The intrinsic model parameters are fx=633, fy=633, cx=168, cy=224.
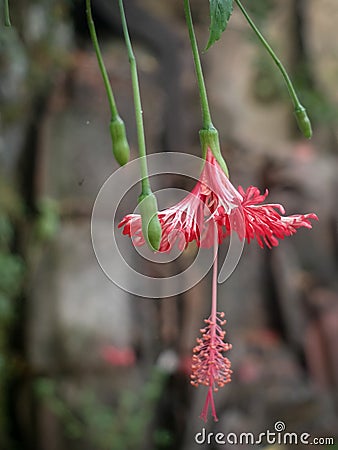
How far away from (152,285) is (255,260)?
440 mm

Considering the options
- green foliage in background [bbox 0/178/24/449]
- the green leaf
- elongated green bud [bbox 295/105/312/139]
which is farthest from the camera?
green foliage in background [bbox 0/178/24/449]

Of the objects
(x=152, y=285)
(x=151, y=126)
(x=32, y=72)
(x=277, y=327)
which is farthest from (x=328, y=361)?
(x=32, y=72)

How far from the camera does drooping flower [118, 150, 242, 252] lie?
0.47 meters

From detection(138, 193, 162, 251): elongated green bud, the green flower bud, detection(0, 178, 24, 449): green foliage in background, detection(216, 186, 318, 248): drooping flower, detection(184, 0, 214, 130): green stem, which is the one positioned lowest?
detection(138, 193, 162, 251): elongated green bud

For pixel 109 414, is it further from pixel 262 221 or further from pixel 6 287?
pixel 262 221

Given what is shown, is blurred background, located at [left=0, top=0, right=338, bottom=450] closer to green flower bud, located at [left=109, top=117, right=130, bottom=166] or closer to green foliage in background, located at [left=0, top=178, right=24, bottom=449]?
green foliage in background, located at [left=0, top=178, right=24, bottom=449]

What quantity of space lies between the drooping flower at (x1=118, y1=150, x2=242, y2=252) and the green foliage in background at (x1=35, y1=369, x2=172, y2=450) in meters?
1.11

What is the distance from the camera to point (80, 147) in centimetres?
184

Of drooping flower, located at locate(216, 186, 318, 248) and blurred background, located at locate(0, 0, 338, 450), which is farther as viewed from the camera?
blurred background, located at locate(0, 0, 338, 450)

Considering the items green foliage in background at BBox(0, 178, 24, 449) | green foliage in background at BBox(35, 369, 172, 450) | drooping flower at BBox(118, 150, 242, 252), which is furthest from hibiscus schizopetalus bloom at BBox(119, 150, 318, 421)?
green foliage in background at BBox(0, 178, 24, 449)

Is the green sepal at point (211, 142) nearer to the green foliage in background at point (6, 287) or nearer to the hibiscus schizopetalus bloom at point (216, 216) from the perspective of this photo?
the hibiscus schizopetalus bloom at point (216, 216)

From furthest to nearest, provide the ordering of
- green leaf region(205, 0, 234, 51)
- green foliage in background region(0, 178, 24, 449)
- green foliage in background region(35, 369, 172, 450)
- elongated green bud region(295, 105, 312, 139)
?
1. green foliage in background region(0, 178, 24, 449)
2. green foliage in background region(35, 369, 172, 450)
3. elongated green bud region(295, 105, 312, 139)
4. green leaf region(205, 0, 234, 51)

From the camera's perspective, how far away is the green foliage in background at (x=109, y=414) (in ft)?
5.00

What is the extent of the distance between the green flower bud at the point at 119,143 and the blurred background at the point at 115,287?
2.63 ft
